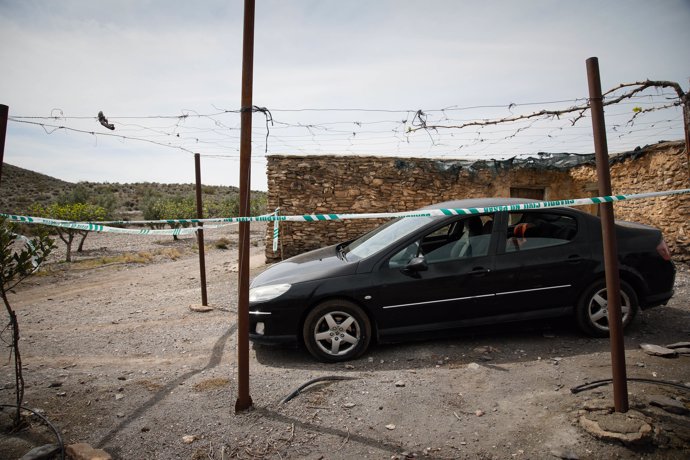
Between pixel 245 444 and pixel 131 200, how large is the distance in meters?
43.4

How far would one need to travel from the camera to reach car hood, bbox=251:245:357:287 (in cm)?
421

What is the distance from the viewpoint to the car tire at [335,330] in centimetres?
410

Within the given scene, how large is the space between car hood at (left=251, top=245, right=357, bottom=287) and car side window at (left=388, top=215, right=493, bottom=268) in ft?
1.77

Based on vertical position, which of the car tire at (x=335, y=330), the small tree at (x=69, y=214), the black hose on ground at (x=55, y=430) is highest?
the small tree at (x=69, y=214)

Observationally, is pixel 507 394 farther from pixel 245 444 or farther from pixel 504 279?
pixel 245 444

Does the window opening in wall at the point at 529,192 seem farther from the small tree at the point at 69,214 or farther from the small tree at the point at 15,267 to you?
the small tree at the point at 69,214

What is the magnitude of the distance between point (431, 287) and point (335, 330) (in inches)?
43.1

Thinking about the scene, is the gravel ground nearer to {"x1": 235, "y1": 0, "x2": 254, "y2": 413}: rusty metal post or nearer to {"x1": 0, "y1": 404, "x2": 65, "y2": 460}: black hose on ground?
{"x1": 0, "y1": 404, "x2": 65, "y2": 460}: black hose on ground

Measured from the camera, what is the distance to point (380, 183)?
34.9ft

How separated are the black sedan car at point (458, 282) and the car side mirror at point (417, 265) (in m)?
0.02

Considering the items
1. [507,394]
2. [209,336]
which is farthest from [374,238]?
[209,336]

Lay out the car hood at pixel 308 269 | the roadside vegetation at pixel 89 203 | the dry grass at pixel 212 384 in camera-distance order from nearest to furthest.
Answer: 1. the dry grass at pixel 212 384
2. the car hood at pixel 308 269
3. the roadside vegetation at pixel 89 203

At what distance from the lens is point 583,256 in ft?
14.2

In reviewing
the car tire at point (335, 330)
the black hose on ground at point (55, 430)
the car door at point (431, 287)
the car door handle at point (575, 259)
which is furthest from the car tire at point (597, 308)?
the black hose on ground at point (55, 430)
